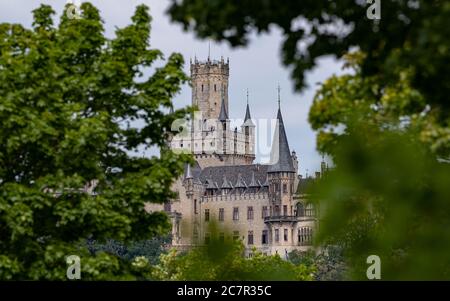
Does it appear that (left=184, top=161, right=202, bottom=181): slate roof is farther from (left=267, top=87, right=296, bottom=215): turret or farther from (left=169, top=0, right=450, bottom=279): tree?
(left=169, top=0, right=450, bottom=279): tree

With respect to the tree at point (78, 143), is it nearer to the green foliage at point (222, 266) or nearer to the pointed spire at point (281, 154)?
the green foliage at point (222, 266)

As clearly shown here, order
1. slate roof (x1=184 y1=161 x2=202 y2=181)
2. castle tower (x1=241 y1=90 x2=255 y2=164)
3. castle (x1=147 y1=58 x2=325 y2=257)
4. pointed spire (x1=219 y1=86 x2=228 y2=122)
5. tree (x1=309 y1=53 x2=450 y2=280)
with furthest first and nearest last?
pointed spire (x1=219 y1=86 x2=228 y2=122)
castle tower (x1=241 y1=90 x2=255 y2=164)
slate roof (x1=184 y1=161 x2=202 y2=181)
castle (x1=147 y1=58 x2=325 y2=257)
tree (x1=309 y1=53 x2=450 y2=280)

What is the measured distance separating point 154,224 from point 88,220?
151 centimetres

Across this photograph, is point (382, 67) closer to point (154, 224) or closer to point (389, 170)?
point (389, 170)

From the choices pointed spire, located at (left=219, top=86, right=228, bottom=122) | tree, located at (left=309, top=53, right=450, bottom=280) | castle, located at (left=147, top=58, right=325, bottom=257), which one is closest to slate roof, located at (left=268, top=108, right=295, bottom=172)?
castle, located at (left=147, top=58, right=325, bottom=257)

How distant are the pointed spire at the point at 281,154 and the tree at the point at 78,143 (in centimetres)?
14519

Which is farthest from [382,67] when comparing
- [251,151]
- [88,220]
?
[251,151]

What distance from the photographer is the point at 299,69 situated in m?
7.47

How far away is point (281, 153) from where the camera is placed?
6575 inches

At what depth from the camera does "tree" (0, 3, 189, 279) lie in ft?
60.2

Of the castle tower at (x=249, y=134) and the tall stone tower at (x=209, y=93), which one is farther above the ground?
the tall stone tower at (x=209, y=93)

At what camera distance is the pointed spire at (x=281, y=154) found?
166m

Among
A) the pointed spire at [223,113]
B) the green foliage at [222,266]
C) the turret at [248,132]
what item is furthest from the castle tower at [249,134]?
the green foliage at [222,266]

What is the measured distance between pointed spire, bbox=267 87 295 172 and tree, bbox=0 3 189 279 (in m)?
145
